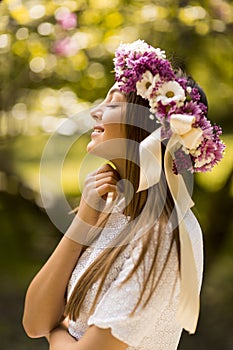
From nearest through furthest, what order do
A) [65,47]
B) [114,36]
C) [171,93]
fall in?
[171,93] → [114,36] → [65,47]

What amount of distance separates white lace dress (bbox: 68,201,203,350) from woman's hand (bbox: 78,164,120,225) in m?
0.07

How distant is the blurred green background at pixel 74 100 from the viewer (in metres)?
4.34

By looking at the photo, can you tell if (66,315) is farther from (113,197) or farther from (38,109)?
(38,109)

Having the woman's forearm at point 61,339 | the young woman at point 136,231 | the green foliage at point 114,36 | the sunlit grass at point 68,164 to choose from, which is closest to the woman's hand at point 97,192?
the young woman at point 136,231

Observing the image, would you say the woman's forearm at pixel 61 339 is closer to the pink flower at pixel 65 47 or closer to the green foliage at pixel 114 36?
the green foliage at pixel 114 36

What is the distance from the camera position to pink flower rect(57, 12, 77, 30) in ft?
14.3

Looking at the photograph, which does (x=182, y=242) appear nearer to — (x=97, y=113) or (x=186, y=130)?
(x=186, y=130)

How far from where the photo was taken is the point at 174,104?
159cm

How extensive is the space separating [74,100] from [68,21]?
1.44 ft

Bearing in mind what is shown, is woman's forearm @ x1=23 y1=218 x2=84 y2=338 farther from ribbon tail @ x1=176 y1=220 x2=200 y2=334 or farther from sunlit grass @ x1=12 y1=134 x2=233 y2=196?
sunlit grass @ x1=12 y1=134 x2=233 y2=196

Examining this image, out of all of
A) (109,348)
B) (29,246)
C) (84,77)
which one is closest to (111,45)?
(84,77)

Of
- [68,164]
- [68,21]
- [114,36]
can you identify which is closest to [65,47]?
[68,21]

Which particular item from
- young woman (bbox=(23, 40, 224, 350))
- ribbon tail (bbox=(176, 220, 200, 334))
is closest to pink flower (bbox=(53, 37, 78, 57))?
young woman (bbox=(23, 40, 224, 350))

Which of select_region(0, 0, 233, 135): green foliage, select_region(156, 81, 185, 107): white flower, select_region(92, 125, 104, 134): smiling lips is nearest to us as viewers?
select_region(156, 81, 185, 107): white flower
